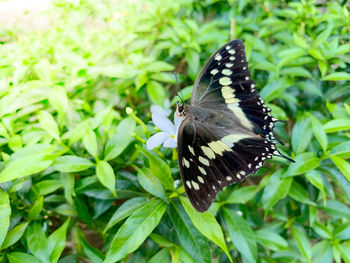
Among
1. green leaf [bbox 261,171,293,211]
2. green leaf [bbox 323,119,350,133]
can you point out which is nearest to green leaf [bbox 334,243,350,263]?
green leaf [bbox 261,171,293,211]

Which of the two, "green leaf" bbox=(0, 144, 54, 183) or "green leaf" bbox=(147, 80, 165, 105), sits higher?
"green leaf" bbox=(0, 144, 54, 183)

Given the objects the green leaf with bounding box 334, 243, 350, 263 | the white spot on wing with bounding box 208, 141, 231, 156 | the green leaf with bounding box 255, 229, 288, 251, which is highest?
the white spot on wing with bounding box 208, 141, 231, 156

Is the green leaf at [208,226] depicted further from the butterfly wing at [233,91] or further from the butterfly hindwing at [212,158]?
the butterfly wing at [233,91]

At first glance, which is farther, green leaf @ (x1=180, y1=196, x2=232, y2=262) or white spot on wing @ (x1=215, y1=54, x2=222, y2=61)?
white spot on wing @ (x1=215, y1=54, x2=222, y2=61)

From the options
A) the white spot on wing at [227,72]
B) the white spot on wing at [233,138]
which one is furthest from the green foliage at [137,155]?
the white spot on wing at [227,72]

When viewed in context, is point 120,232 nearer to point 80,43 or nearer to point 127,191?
point 127,191

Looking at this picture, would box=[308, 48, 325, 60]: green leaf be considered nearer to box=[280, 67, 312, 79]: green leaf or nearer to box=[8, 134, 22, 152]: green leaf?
box=[280, 67, 312, 79]: green leaf

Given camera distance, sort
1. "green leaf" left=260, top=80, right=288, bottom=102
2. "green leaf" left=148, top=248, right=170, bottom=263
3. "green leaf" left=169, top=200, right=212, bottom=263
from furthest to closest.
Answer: "green leaf" left=260, top=80, right=288, bottom=102, "green leaf" left=148, top=248, right=170, bottom=263, "green leaf" left=169, top=200, right=212, bottom=263

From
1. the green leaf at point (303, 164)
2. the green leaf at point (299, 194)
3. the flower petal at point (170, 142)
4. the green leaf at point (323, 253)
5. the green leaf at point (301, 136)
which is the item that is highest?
the flower petal at point (170, 142)
